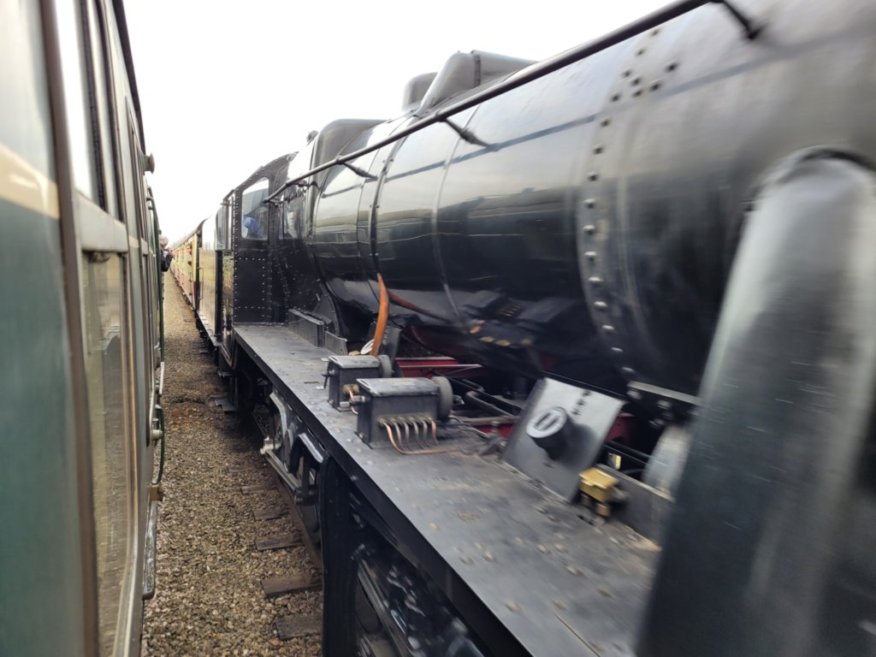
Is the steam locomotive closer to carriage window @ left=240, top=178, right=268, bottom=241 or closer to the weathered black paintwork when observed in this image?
the weathered black paintwork

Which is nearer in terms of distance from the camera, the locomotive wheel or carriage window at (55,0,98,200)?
carriage window at (55,0,98,200)

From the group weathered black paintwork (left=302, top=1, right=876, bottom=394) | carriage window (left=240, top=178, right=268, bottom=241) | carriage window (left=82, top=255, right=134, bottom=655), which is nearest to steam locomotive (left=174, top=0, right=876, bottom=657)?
weathered black paintwork (left=302, top=1, right=876, bottom=394)

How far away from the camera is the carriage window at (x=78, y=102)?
109cm

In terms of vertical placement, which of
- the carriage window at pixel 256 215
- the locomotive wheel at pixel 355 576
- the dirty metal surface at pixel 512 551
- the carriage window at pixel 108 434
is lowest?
the locomotive wheel at pixel 355 576

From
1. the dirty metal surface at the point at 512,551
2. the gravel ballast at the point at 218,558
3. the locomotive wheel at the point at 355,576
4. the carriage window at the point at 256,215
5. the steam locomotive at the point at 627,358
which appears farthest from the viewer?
the carriage window at the point at 256,215

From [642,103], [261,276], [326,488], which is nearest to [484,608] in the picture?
[642,103]

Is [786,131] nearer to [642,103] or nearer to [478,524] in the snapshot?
[642,103]

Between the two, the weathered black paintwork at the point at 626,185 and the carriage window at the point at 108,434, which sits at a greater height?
the weathered black paintwork at the point at 626,185

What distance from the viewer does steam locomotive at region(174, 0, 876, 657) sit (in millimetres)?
937

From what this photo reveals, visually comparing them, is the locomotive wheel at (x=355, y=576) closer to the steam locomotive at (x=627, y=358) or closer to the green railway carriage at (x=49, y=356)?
the steam locomotive at (x=627, y=358)

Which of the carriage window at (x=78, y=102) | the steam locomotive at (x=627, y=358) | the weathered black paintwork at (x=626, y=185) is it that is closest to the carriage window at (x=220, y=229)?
the steam locomotive at (x=627, y=358)

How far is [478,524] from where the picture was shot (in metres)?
1.86

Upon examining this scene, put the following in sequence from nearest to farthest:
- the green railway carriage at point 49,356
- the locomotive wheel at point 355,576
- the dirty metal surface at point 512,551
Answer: the green railway carriage at point 49,356 → the dirty metal surface at point 512,551 → the locomotive wheel at point 355,576

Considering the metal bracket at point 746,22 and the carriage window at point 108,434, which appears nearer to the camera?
the carriage window at point 108,434
